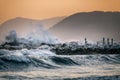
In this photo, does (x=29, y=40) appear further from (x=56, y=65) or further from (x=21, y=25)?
(x=56, y=65)

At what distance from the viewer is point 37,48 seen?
4.85m

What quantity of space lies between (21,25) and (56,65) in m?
0.68

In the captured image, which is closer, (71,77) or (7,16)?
(71,77)

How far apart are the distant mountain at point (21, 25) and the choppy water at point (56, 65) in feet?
0.85

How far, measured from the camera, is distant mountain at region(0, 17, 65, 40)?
484cm

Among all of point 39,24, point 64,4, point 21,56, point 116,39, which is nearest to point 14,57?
point 21,56

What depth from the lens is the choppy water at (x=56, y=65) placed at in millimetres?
4684

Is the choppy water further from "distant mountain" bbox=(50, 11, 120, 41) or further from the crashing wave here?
"distant mountain" bbox=(50, 11, 120, 41)

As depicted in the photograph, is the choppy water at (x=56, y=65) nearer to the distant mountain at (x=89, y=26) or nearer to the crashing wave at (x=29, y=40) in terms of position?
the crashing wave at (x=29, y=40)

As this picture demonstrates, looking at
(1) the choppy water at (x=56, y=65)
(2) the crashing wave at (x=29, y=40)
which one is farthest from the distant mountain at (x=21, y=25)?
(1) the choppy water at (x=56, y=65)

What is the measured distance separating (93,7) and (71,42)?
1.79 ft

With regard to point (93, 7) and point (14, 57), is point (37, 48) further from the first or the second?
point (93, 7)

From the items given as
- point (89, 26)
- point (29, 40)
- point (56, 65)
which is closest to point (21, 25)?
point (29, 40)

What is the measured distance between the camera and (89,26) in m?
4.91
